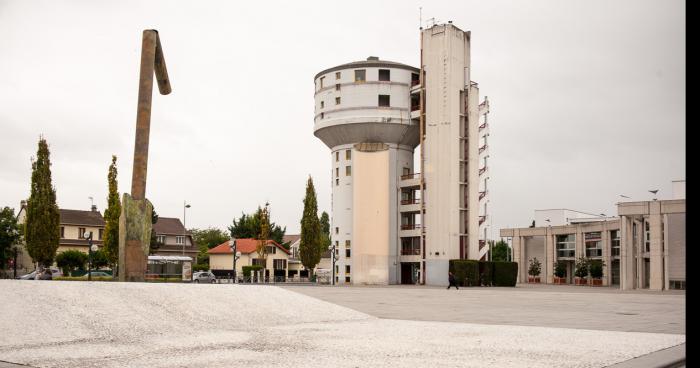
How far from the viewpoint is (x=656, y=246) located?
55.5 metres

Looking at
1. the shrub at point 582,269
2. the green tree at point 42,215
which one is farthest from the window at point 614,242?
the green tree at point 42,215

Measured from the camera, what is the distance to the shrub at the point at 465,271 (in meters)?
63.2

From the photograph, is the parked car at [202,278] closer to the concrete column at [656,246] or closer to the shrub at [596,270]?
the concrete column at [656,246]

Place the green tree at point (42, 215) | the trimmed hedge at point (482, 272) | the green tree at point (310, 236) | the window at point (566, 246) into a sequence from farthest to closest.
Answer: the window at point (566, 246) → the green tree at point (310, 236) → the trimmed hedge at point (482, 272) → the green tree at point (42, 215)

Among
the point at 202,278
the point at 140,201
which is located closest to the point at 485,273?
the point at 202,278

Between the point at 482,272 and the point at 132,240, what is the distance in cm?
4954

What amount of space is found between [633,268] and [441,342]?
50564 millimetres

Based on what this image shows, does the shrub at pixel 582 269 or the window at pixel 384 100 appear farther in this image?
the shrub at pixel 582 269

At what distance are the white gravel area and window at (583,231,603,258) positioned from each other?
75111 mm

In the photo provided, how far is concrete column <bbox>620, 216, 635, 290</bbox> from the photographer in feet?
192

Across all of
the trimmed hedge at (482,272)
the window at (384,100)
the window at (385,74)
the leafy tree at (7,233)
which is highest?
the window at (385,74)

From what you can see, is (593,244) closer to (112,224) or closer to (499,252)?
(499,252)

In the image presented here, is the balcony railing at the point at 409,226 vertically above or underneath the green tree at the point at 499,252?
above

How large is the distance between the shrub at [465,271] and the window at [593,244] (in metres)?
31.1
